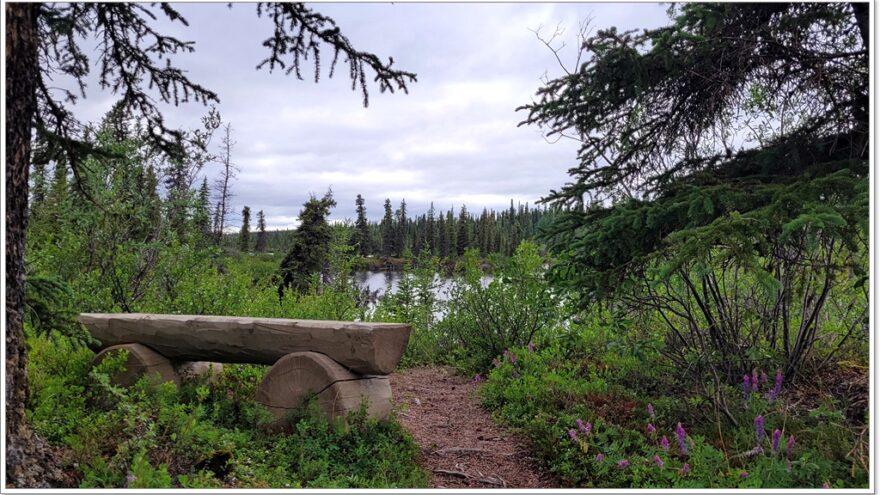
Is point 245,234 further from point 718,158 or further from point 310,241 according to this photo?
point 718,158

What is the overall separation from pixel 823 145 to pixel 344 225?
9.79 m

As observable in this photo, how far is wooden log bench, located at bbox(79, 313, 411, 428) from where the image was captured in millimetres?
4793

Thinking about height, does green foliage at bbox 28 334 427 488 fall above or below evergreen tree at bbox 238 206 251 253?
below

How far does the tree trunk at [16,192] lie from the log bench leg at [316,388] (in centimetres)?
203

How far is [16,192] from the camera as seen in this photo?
9.52ft

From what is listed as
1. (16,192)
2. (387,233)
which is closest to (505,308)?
(16,192)

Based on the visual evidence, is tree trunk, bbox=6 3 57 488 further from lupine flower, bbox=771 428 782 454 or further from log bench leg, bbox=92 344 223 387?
lupine flower, bbox=771 428 782 454

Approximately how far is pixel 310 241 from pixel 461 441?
15149 millimetres

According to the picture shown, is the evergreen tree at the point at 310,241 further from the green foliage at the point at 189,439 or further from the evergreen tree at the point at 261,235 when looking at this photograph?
the evergreen tree at the point at 261,235

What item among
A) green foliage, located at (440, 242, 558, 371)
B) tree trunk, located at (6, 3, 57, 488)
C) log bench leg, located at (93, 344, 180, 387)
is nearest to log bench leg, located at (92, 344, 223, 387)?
log bench leg, located at (93, 344, 180, 387)

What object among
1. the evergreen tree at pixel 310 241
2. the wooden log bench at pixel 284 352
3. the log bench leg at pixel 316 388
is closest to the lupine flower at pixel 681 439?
the wooden log bench at pixel 284 352

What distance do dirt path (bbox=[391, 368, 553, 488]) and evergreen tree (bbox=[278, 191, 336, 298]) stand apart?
41.0 feet

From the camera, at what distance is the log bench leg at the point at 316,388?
4.77 meters

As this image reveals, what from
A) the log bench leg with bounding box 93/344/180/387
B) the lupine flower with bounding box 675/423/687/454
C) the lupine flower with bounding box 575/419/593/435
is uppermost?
the log bench leg with bounding box 93/344/180/387
